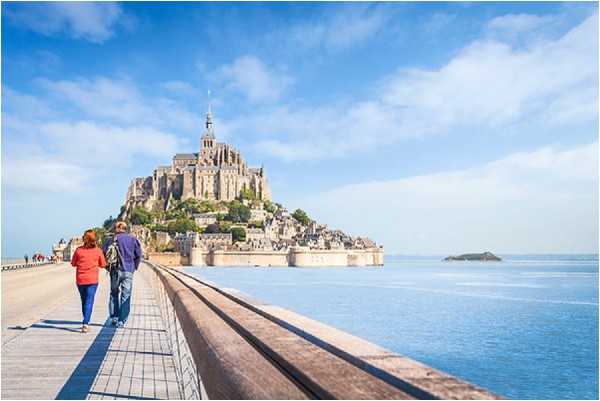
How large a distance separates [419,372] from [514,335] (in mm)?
26810

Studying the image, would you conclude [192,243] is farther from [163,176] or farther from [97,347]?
[97,347]

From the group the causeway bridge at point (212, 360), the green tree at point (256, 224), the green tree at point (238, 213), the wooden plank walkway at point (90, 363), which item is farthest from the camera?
the green tree at point (256, 224)

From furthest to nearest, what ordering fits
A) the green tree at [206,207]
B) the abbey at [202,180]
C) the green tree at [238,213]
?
1. the abbey at [202,180]
2. the green tree at [206,207]
3. the green tree at [238,213]

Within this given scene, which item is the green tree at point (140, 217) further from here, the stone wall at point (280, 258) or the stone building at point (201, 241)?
the stone wall at point (280, 258)

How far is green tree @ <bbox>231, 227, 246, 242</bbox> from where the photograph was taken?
114 meters

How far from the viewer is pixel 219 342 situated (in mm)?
2518

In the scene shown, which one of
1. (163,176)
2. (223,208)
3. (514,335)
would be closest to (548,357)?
(514,335)

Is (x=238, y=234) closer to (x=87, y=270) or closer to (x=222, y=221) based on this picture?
(x=222, y=221)

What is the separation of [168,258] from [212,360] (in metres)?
103

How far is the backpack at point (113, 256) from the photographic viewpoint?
8727 millimetres

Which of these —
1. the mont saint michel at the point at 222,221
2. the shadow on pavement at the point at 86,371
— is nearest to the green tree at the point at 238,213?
the mont saint michel at the point at 222,221

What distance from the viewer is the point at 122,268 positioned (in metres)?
8.64

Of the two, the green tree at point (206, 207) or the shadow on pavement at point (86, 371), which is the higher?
the green tree at point (206, 207)

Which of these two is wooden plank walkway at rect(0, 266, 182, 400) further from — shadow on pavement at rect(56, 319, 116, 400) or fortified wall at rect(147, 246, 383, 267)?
fortified wall at rect(147, 246, 383, 267)
